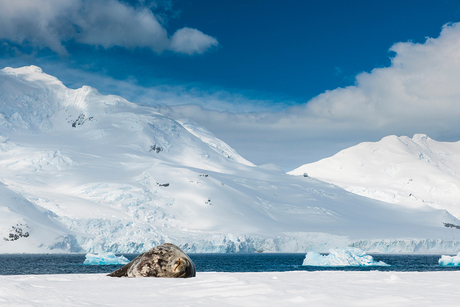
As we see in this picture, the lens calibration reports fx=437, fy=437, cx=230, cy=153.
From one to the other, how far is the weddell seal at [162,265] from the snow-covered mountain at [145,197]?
76873 mm

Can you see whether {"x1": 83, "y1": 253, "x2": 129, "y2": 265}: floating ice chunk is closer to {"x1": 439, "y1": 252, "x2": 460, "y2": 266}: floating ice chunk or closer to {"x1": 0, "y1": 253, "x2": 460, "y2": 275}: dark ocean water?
{"x1": 0, "y1": 253, "x2": 460, "y2": 275}: dark ocean water

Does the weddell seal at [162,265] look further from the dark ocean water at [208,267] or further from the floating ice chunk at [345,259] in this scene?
the floating ice chunk at [345,259]

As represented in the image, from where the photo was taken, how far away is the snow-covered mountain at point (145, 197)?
315 feet

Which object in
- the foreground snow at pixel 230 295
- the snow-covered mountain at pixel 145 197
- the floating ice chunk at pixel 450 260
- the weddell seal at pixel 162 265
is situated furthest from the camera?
the snow-covered mountain at pixel 145 197

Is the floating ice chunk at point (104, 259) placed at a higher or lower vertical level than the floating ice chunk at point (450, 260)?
lower

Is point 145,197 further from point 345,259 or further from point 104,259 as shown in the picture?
point 345,259

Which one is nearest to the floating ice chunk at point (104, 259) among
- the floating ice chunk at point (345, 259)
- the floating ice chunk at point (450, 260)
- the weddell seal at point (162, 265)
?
the floating ice chunk at point (345, 259)

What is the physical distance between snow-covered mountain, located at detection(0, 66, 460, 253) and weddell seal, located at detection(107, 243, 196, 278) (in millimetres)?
76873

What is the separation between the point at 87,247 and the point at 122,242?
708 centimetres

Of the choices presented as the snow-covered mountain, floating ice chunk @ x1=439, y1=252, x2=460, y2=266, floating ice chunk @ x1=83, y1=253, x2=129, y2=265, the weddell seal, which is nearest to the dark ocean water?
floating ice chunk @ x1=83, y1=253, x2=129, y2=265

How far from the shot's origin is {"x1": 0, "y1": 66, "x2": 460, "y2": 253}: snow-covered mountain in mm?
95875

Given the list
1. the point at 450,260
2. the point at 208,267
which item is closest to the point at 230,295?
the point at 208,267

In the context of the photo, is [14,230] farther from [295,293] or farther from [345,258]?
[295,293]

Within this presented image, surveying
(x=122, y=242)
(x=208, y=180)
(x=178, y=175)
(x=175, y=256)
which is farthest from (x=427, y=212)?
(x=175, y=256)
